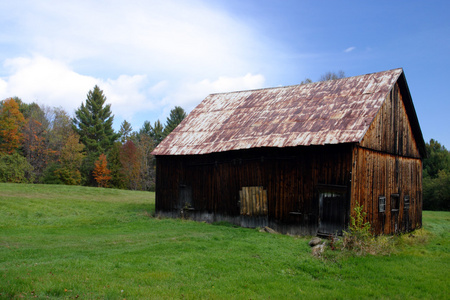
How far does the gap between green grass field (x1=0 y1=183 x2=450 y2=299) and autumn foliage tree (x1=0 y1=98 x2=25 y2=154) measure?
111 feet

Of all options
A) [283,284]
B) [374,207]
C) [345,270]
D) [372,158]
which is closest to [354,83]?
[372,158]

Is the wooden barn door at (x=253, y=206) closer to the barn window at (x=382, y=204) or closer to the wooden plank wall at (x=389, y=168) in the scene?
the wooden plank wall at (x=389, y=168)

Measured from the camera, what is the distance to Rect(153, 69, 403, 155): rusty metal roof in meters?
15.8

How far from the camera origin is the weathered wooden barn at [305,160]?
15242 mm

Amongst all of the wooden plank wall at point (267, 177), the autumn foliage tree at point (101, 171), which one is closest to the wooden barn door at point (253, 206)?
the wooden plank wall at point (267, 177)

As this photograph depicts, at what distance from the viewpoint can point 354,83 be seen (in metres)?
19.1

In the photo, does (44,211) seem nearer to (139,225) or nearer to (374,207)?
(139,225)

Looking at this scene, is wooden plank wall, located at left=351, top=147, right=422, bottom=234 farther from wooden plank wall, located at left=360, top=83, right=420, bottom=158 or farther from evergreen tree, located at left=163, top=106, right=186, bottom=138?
evergreen tree, located at left=163, top=106, right=186, bottom=138

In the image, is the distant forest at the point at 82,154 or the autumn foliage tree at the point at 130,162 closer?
the distant forest at the point at 82,154

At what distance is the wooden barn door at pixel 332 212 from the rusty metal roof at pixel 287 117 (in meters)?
2.20

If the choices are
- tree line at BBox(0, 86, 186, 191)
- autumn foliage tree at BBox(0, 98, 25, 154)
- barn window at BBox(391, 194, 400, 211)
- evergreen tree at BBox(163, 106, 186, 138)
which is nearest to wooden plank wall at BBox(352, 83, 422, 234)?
barn window at BBox(391, 194, 400, 211)

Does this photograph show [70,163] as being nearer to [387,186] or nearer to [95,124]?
[95,124]

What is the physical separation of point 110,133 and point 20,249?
170 feet

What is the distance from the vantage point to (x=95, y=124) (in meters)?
59.7
